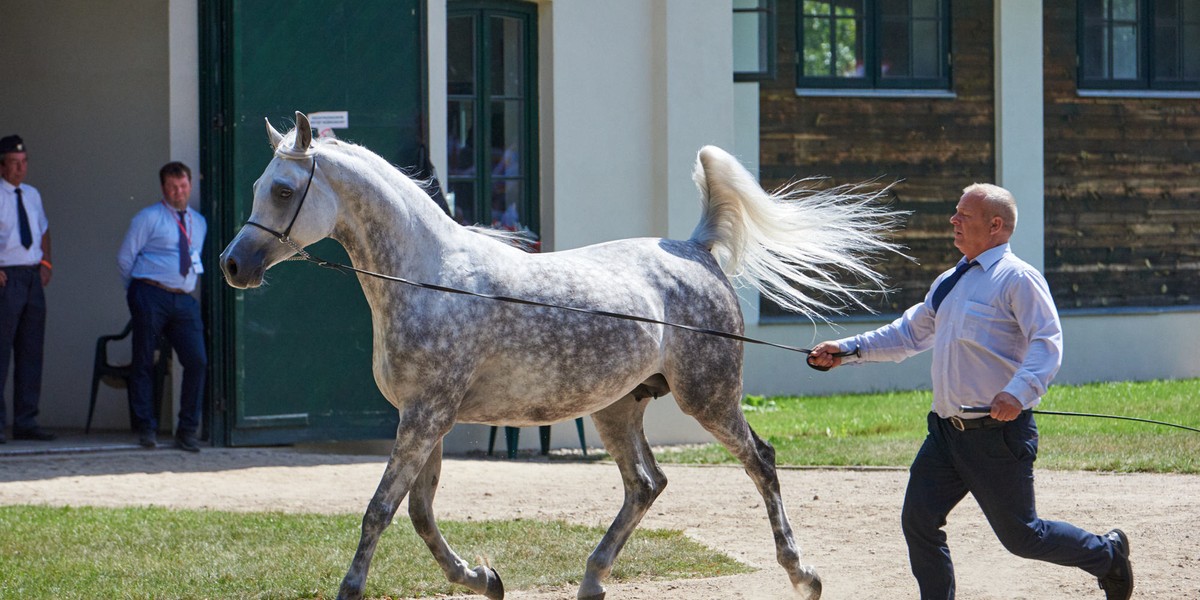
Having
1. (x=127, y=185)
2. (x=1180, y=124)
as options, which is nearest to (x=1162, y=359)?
(x=1180, y=124)

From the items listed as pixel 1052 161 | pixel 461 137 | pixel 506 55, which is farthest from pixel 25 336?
pixel 1052 161

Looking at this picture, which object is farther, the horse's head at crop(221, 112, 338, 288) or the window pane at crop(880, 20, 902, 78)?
the window pane at crop(880, 20, 902, 78)

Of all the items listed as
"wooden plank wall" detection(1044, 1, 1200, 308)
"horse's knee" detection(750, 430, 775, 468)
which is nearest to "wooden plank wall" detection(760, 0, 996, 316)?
"wooden plank wall" detection(1044, 1, 1200, 308)

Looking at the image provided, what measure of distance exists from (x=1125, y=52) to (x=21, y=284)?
12115 mm

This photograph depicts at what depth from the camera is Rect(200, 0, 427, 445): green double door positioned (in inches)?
417

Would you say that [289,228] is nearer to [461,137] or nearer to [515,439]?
[515,439]

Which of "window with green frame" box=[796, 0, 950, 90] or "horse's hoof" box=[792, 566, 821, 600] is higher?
"window with green frame" box=[796, 0, 950, 90]

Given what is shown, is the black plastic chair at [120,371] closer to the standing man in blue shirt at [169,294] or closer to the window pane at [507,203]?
the standing man in blue shirt at [169,294]

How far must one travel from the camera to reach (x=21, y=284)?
1121 centimetres

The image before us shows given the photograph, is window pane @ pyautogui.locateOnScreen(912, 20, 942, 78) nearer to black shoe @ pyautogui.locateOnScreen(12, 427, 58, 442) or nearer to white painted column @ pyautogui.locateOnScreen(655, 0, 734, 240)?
white painted column @ pyautogui.locateOnScreen(655, 0, 734, 240)

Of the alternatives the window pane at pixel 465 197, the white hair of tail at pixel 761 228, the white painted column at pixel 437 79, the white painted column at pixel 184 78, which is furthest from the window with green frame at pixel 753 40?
the white hair of tail at pixel 761 228

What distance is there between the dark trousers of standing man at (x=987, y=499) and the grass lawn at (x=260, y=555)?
1.76 m

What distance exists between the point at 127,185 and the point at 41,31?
1501mm

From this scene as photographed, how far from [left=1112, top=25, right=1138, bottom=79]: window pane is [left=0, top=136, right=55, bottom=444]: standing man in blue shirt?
11666 millimetres
